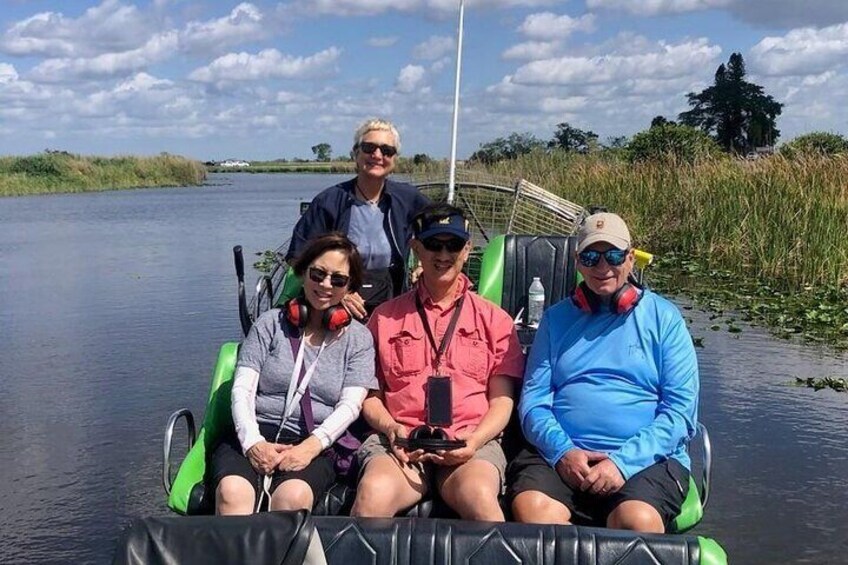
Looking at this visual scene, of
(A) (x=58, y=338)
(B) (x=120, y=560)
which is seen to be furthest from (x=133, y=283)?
(B) (x=120, y=560)

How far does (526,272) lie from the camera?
22.4ft

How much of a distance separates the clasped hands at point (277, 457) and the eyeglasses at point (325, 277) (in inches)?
29.2

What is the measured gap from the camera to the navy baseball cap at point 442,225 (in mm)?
4125

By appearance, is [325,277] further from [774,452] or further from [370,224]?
[774,452]

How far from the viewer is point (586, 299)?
403 cm

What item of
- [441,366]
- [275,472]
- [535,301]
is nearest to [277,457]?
[275,472]

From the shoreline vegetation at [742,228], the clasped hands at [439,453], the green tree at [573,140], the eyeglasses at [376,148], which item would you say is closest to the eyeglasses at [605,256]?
the clasped hands at [439,453]

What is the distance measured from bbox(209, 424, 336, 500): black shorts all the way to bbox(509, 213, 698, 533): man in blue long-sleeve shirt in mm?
803

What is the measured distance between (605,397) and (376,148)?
1981 millimetres

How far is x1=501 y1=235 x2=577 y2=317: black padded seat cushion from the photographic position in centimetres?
681

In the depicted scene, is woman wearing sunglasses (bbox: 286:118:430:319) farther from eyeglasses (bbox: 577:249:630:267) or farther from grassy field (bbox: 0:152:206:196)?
grassy field (bbox: 0:152:206:196)

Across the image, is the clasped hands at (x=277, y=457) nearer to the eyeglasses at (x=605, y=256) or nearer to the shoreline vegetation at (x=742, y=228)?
the eyeglasses at (x=605, y=256)

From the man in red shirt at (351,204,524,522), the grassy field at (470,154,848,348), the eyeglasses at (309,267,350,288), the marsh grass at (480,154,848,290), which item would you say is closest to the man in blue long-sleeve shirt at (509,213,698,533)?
the man in red shirt at (351,204,524,522)

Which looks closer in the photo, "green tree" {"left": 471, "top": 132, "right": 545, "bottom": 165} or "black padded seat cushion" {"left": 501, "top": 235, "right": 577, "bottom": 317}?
"black padded seat cushion" {"left": 501, "top": 235, "right": 577, "bottom": 317}
